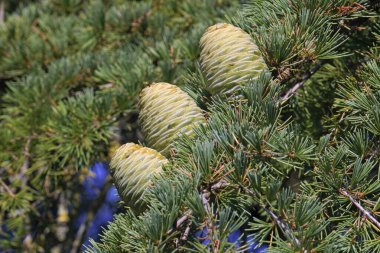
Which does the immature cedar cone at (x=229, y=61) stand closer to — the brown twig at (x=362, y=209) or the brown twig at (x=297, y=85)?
the brown twig at (x=297, y=85)

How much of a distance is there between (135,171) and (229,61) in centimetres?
18

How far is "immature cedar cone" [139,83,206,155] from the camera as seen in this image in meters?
0.69

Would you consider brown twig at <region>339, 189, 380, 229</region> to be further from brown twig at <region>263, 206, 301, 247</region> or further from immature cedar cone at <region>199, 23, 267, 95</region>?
immature cedar cone at <region>199, 23, 267, 95</region>

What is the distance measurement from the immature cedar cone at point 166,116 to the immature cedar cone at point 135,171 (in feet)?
0.08

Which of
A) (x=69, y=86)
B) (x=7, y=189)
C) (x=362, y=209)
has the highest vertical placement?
(x=362, y=209)

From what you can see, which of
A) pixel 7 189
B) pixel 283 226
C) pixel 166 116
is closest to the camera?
pixel 283 226

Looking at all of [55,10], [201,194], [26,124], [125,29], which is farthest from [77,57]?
[201,194]

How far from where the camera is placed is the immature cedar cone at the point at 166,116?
2.28 feet

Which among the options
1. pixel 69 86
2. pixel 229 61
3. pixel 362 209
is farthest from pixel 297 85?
pixel 69 86

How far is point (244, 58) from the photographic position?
71 centimetres

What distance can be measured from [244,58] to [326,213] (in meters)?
0.21

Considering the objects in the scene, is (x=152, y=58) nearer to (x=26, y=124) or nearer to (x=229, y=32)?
(x=26, y=124)

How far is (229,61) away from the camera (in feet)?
2.33

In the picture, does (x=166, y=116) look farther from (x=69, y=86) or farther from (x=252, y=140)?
(x=69, y=86)
